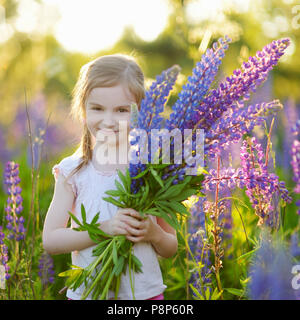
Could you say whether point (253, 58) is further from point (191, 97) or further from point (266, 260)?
point (266, 260)

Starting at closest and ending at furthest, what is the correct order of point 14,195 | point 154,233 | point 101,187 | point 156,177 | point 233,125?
point 156,177
point 233,125
point 154,233
point 101,187
point 14,195

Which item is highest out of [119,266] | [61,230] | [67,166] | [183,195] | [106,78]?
[106,78]

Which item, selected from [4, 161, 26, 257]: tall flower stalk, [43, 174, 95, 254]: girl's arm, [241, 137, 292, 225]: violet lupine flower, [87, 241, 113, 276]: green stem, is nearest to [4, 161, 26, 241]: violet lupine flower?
[4, 161, 26, 257]: tall flower stalk

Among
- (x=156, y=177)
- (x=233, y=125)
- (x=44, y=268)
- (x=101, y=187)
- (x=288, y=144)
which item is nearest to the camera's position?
(x=156, y=177)

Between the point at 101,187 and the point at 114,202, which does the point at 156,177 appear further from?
the point at 101,187

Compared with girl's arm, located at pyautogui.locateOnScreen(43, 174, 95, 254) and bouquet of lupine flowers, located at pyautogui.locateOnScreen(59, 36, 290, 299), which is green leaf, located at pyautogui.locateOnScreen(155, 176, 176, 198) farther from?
girl's arm, located at pyautogui.locateOnScreen(43, 174, 95, 254)

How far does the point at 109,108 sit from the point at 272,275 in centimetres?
78

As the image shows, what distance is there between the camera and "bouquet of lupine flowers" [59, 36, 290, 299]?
47.2 inches

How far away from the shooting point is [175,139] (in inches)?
47.7

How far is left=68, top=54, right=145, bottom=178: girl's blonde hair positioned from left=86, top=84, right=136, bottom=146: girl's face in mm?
27

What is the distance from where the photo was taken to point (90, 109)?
1.47m

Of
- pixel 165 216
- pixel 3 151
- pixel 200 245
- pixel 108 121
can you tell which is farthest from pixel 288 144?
pixel 3 151

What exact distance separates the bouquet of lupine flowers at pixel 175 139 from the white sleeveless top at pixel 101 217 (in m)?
0.10
